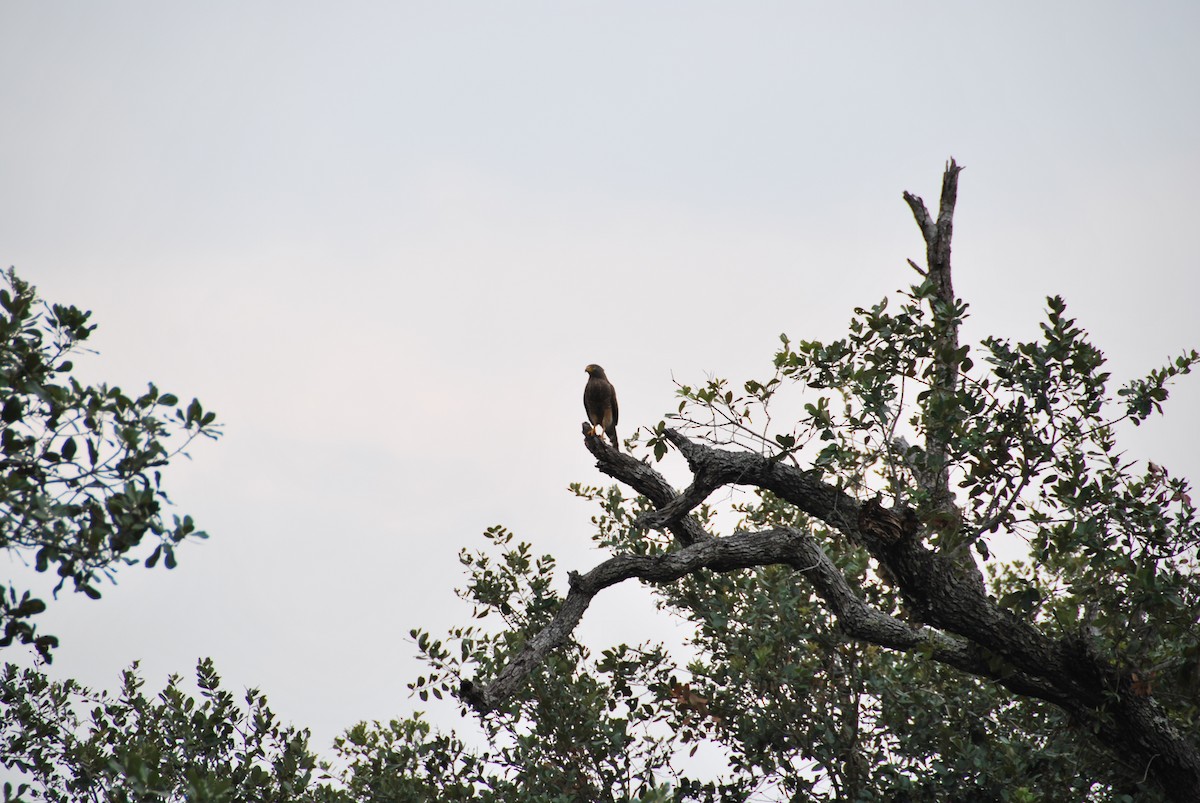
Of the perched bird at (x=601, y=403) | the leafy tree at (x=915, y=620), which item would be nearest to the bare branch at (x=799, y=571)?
the leafy tree at (x=915, y=620)

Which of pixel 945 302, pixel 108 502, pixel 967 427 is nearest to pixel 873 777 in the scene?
pixel 967 427

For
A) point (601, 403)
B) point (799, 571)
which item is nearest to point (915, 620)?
point (799, 571)

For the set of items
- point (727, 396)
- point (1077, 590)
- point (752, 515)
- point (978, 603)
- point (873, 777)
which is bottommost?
point (873, 777)

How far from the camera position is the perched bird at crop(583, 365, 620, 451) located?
9969 millimetres

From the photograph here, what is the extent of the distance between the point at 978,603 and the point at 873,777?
1.58 m

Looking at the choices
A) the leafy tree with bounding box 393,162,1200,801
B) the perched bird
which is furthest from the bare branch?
the perched bird

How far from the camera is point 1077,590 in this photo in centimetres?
665

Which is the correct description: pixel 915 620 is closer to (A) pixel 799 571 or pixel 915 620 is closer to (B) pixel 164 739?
(A) pixel 799 571

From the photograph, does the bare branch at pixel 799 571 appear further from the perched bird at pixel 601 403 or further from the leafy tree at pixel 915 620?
the perched bird at pixel 601 403

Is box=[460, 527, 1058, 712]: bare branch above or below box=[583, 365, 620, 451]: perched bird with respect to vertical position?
below

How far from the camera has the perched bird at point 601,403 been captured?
997 centimetres

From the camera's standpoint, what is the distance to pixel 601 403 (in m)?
9.96

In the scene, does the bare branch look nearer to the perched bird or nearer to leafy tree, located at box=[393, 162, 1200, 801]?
leafy tree, located at box=[393, 162, 1200, 801]

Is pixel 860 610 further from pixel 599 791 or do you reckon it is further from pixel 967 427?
pixel 599 791
